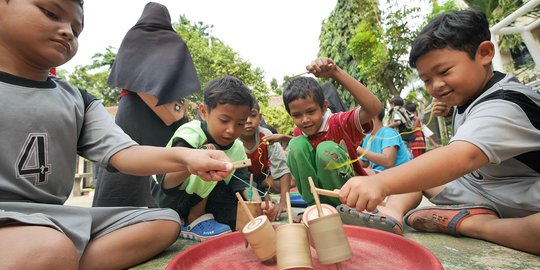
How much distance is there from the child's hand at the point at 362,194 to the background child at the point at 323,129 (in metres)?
1.10

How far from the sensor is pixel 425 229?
2084mm

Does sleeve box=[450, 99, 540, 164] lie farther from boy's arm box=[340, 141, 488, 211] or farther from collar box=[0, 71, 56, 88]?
collar box=[0, 71, 56, 88]

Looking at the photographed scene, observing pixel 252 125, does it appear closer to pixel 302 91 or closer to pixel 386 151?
pixel 302 91

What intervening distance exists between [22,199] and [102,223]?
35 cm

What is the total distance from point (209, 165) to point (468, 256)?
4.50 feet

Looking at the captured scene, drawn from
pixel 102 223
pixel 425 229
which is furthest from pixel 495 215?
pixel 102 223

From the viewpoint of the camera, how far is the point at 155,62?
2498 millimetres

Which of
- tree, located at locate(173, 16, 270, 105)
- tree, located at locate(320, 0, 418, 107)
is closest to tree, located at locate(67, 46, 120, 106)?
tree, located at locate(173, 16, 270, 105)

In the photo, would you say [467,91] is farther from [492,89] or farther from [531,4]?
[531,4]

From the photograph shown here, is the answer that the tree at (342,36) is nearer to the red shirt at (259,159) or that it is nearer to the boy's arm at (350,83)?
the red shirt at (259,159)

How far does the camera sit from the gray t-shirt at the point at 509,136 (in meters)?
1.40

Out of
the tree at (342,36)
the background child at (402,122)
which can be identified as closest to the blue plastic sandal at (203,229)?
the background child at (402,122)

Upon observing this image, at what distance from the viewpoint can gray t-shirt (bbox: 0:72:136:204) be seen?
136 centimetres

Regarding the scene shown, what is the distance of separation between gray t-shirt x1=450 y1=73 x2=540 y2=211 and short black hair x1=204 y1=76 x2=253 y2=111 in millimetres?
1438
